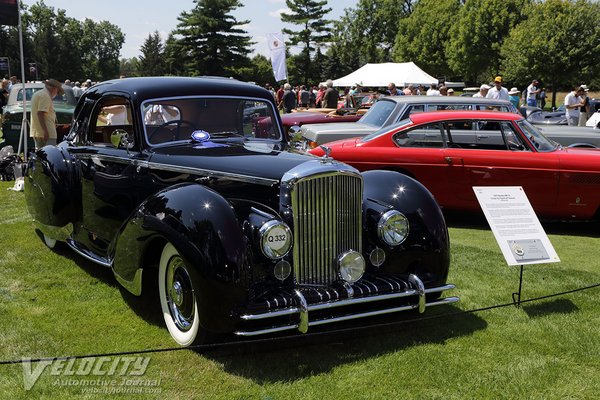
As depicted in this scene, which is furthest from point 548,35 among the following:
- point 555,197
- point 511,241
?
point 511,241

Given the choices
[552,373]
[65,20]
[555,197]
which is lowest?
[552,373]

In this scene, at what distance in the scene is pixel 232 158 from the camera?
4.29 metres

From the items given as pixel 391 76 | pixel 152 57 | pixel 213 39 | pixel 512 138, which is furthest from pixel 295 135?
pixel 152 57

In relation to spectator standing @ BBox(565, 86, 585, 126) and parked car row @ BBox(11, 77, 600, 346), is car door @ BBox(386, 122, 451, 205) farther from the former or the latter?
spectator standing @ BBox(565, 86, 585, 126)

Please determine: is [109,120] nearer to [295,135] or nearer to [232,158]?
[295,135]

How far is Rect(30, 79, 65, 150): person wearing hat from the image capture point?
30.0 ft

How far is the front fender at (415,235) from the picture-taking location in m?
4.19

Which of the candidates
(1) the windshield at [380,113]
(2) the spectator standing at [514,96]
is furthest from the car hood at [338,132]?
(2) the spectator standing at [514,96]

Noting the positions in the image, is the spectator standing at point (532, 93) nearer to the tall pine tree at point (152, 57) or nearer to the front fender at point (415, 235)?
the front fender at point (415, 235)

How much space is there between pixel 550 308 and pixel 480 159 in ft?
10.5

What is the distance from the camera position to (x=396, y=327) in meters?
4.23

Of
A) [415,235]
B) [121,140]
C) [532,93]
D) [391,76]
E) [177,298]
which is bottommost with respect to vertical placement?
[177,298]

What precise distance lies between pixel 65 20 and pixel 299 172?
328 ft

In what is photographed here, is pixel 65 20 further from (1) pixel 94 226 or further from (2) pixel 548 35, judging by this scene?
(1) pixel 94 226
